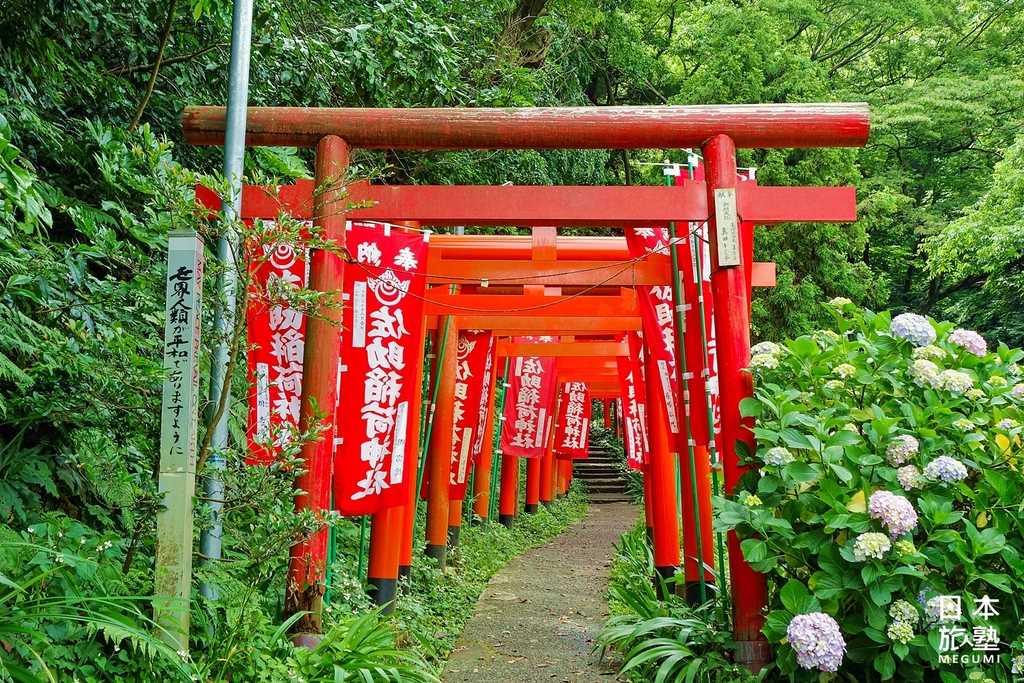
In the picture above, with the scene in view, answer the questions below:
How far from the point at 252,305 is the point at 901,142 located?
19672 millimetres

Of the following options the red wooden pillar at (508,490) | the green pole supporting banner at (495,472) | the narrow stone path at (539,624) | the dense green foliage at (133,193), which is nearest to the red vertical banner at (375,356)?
the dense green foliage at (133,193)

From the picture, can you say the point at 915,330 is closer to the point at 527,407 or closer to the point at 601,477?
the point at 527,407

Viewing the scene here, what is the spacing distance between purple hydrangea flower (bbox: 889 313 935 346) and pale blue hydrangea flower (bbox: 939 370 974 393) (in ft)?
0.94

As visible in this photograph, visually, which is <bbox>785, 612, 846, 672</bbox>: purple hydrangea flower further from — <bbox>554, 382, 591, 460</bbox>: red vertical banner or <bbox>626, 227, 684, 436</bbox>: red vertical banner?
<bbox>554, 382, 591, 460</bbox>: red vertical banner

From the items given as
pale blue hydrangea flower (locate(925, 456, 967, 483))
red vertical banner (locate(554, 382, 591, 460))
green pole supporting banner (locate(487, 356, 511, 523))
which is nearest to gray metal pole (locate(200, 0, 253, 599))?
pale blue hydrangea flower (locate(925, 456, 967, 483))

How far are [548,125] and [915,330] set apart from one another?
238cm

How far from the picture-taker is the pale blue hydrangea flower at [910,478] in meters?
4.71

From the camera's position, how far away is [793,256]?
1752 centimetres

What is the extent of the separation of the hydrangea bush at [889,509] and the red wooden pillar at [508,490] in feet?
37.9

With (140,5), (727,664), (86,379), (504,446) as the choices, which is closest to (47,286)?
(86,379)

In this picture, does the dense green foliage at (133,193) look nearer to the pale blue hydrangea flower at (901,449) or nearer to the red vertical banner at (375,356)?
the red vertical banner at (375,356)

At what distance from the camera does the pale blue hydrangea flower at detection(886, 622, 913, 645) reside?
14.9ft

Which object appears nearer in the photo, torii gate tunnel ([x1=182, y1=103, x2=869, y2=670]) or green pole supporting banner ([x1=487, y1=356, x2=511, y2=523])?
torii gate tunnel ([x1=182, y1=103, x2=869, y2=670])

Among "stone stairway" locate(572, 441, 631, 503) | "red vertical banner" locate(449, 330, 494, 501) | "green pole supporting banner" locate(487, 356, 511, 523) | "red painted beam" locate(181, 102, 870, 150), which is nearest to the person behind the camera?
"red painted beam" locate(181, 102, 870, 150)
